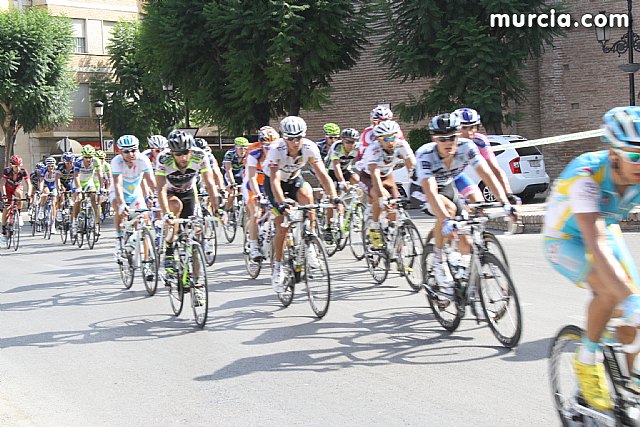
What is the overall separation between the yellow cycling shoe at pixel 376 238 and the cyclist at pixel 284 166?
3.61 ft

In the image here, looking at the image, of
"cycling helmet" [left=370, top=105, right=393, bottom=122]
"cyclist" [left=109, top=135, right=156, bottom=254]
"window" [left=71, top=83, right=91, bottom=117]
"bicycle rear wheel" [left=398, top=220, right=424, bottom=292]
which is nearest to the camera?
"bicycle rear wheel" [left=398, top=220, right=424, bottom=292]

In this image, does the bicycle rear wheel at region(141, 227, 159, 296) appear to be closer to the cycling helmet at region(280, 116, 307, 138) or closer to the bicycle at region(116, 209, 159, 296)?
the bicycle at region(116, 209, 159, 296)

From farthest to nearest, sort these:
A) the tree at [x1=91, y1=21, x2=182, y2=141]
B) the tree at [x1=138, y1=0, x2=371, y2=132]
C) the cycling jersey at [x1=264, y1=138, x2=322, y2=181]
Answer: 1. the tree at [x1=91, y1=21, x2=182, y2=141]
2. the tree at [x1=138, y1=0, x2=371, y2=132]
3. the cycling jersey at [x1=264, y1=138, x2=322, y2=181]

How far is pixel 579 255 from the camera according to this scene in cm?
446

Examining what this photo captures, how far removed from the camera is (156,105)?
171 ft

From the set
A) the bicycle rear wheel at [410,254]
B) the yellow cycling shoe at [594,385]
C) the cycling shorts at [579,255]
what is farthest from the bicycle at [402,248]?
the yellow cycling shoe at [594,385]

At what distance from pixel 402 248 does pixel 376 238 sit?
580 millimetres

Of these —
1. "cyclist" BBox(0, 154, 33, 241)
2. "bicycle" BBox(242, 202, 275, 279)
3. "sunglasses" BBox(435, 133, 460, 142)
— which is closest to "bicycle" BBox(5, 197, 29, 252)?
"cyclist" BBox(0, 154, 33, 241)

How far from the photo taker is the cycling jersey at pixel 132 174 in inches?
481

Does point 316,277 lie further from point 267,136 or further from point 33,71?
point 33,71

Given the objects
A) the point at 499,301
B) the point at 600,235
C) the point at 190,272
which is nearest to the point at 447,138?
the point at 499,301

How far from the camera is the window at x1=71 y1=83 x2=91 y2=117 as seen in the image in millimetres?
56031

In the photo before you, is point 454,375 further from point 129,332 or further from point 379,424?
point 129,332

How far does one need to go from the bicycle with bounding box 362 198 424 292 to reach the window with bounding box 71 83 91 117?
48684 millimetres
